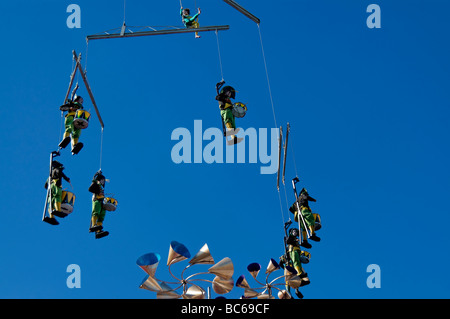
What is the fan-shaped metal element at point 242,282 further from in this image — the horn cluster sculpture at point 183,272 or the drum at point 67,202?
the drum at point 67,202

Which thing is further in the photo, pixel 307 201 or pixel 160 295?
pixel 307 201

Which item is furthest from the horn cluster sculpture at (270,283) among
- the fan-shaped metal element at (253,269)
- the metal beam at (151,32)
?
the metal beam at (151,32)

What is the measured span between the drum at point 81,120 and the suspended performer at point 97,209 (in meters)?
1.22

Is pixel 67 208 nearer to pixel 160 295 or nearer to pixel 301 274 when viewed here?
pixel 160 295

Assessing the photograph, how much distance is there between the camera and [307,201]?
13.6 m

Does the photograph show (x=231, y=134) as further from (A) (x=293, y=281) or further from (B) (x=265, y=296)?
(B) (x=265, y=296)

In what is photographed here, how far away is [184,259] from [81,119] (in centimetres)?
463

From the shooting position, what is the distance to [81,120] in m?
13.3

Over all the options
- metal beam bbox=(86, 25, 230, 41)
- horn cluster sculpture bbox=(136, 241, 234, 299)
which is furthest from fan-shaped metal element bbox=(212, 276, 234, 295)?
metal beam bbox=(86, 25, 230, 41)

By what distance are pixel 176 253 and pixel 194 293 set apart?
0.67 meters

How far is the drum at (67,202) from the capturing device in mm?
12492

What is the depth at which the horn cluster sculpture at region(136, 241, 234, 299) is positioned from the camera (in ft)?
31.8
